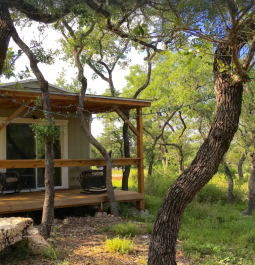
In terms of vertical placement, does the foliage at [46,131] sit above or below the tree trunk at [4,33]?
below

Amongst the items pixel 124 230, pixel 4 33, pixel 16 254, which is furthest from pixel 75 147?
pixel 4 33

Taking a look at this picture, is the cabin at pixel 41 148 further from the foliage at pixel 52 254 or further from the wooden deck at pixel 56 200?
the foliage at pixel 52 254

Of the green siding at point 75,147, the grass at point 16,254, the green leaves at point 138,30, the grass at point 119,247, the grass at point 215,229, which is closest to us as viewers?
the green leaves at point 138,30

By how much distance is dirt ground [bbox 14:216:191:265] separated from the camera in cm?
492

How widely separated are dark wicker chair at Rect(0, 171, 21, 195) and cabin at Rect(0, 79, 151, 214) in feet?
0.75

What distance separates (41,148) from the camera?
10.2 m

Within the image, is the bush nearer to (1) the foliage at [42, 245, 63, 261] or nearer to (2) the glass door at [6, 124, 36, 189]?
(2) the glass door at [6, 124, 36, 189]

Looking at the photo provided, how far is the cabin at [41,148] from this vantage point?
7.70 meters

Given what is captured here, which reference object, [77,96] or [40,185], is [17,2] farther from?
[40,185]

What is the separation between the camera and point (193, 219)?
8.50 metres

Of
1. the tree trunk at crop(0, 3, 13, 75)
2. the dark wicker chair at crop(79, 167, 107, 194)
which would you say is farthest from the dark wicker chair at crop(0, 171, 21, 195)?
the tree trunk at crop(0, 3, 13, 75)

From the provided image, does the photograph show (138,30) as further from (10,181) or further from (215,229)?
(10,181)

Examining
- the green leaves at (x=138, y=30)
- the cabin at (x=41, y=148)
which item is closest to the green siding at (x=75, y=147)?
the cabin at (x=41, y=148)

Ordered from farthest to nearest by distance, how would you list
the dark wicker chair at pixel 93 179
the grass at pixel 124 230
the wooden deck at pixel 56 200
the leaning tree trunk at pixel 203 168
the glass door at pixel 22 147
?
the glass door at pixel 22 147 → the dark wicker chair at pixel 93 179 → the wooden deck at pixel 56 200 → the grass at pixel 124 230 → the leaning tree trunk at pixel 203 168
